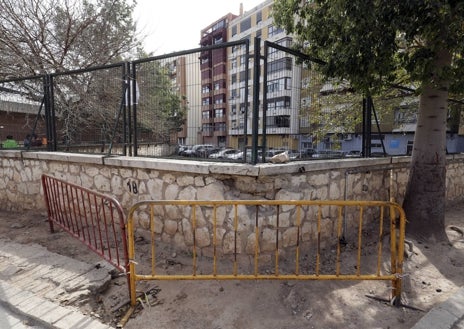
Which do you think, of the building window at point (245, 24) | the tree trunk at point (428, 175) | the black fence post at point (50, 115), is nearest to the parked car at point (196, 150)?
the black fence post at point (50, 115)

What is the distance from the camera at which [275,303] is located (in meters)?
2.83

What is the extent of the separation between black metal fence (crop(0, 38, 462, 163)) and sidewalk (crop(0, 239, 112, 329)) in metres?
2.00

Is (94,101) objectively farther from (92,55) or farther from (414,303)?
(414,303)

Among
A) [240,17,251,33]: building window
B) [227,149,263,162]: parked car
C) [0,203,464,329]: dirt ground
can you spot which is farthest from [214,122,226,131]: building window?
[240,17,251,33]: building window

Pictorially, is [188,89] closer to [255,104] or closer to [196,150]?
[196,150]

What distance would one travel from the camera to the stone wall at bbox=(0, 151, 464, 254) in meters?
3.49

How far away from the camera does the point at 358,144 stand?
20.2 ft

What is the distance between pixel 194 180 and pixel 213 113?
4.55 feet

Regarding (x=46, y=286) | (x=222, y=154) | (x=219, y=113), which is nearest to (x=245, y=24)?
(x=219, y=113)

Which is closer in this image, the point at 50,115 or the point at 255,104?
the point at 255,104

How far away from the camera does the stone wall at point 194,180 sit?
3.49 meters

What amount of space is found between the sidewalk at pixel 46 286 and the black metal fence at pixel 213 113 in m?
2.00

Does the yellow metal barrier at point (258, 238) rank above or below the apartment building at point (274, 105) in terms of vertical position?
below

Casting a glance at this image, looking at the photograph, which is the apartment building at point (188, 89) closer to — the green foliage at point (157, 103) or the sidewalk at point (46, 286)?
the green foliage at point (157, 103)
